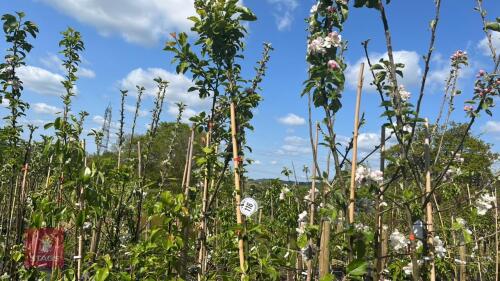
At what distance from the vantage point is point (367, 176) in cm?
208

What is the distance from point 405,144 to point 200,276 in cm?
160

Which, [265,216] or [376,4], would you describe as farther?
[265,216]

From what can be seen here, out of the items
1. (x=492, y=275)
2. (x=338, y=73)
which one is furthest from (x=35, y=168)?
(x=492, y=275)

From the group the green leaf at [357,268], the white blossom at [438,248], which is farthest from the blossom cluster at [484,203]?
the green leaf at [357,268]

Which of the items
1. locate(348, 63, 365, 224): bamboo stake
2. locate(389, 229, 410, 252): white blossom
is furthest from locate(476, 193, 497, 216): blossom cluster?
locate(348, 63, 365, 224): bamboo stake

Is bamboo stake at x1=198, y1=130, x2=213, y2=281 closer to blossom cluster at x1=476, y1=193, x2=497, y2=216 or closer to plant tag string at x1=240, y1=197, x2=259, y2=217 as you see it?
plant tag string at x1=240, y1=197, x2=259, y2=217

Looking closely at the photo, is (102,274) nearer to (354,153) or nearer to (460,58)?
(354,153)

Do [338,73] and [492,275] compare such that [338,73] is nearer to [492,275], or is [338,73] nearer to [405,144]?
[405,144]

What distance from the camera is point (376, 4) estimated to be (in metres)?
1.98

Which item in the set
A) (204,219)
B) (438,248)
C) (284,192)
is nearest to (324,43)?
(438,248)

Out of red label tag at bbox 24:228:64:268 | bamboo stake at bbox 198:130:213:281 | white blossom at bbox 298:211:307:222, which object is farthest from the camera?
white blossom at bbox 298:211:307:222

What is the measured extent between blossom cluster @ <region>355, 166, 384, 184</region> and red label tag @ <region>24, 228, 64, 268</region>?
182 cm

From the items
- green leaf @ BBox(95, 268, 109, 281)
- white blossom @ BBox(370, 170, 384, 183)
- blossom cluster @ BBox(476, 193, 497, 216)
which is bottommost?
green leaf @ BBox(95, 268, 109, 281)

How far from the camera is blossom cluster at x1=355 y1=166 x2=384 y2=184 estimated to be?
2.08 metres
